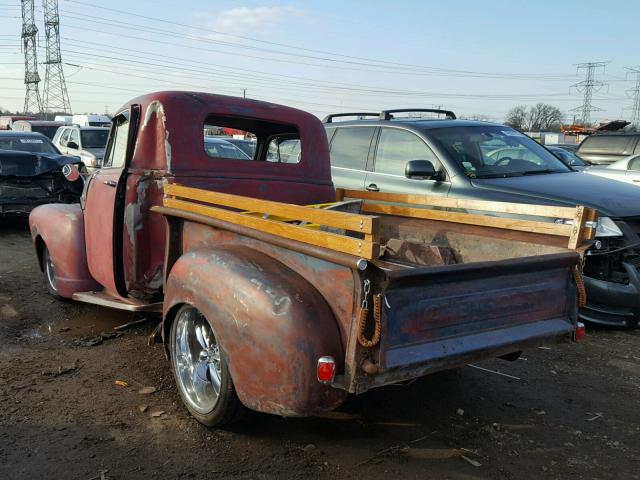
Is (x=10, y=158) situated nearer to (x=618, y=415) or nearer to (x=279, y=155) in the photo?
(x=279, y=155)

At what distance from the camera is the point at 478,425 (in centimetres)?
324

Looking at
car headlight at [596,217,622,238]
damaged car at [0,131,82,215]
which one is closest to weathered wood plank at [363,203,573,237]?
car headlight at [596,217,622,238]

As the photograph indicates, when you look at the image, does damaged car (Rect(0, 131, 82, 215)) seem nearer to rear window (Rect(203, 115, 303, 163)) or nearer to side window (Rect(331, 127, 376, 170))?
side window (Rect(331, 127, 376, 170))

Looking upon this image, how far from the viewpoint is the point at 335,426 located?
3.16 metres

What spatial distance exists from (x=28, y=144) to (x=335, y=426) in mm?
9818

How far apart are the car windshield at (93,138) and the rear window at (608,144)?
11.9 metres

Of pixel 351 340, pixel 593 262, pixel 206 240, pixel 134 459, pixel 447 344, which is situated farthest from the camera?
pixel 593 262

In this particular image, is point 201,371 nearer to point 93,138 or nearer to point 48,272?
point 48,272

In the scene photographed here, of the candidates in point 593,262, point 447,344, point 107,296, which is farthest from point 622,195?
point 107,296

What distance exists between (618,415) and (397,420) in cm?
137

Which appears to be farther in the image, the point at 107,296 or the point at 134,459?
the point at 107,296

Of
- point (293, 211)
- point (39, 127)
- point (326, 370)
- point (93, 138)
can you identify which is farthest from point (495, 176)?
point (39, 127)

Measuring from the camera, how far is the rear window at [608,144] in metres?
12.7

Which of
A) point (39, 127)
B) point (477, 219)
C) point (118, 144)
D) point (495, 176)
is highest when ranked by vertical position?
point (39, 127)
